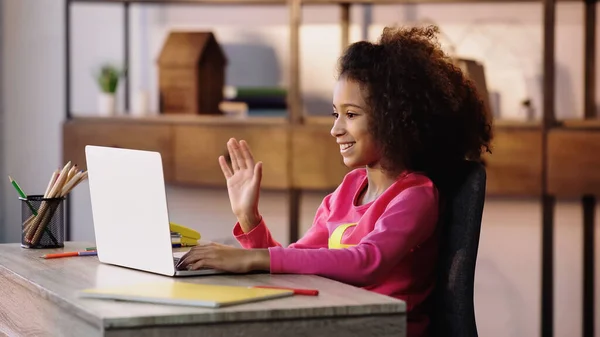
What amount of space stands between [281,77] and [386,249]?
2.73 metres

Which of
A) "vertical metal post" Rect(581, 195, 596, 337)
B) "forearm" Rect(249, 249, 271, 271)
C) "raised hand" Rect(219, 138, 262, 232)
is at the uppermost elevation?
"raised hand" Rect(219, 138, 262, 232)

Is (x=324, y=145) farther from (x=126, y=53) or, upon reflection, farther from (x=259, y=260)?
(x=259, y=260)

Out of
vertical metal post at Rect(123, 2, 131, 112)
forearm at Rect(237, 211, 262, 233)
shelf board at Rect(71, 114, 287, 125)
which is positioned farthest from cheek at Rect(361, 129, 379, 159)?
vertical metal post at Rect(123, 2, 131, 112)

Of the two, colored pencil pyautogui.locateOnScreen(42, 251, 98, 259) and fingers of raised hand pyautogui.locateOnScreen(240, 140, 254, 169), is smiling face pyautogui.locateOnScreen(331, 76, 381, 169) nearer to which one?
fingers of raised hand pyautogui.locateOnScreen(240, 140, 254, 169)

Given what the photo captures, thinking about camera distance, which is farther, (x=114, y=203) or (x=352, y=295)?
(x=114, y=203)

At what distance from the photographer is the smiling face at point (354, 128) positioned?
6.56ft

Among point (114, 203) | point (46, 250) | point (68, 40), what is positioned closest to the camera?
point (114, 203)

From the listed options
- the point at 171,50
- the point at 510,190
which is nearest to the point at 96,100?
the point at 171,50

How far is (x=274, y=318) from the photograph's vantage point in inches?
58.0

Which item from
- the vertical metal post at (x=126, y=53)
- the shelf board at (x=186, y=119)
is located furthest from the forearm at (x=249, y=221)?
the vertical metal post at (x=126, y=53)

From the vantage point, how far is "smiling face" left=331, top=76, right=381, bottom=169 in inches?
78.7

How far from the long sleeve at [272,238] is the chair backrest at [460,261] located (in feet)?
1.05

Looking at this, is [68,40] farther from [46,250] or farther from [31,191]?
[46,250]

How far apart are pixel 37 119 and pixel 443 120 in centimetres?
334
